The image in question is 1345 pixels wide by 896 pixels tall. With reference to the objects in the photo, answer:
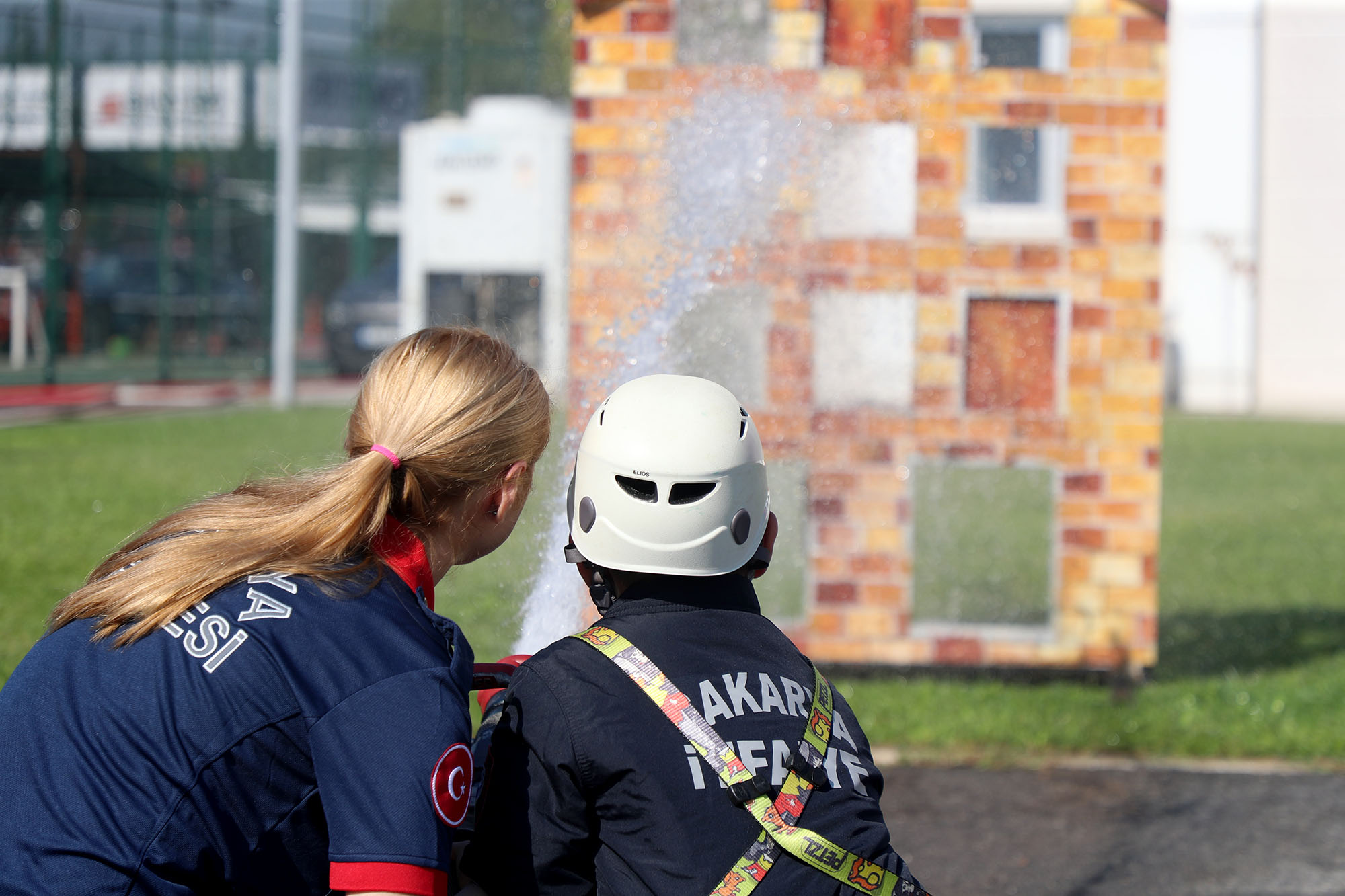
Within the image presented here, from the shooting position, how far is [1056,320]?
4.91 metres

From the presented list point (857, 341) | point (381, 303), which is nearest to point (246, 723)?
point (857, 341)

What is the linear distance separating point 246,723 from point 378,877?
0.81ft

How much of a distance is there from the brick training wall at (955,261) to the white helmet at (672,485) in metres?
2.73

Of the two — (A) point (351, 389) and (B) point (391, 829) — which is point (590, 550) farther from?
(A) point (351, 389)

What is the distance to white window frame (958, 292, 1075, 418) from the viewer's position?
16.0 ft

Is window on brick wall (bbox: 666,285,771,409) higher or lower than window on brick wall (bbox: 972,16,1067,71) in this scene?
lower

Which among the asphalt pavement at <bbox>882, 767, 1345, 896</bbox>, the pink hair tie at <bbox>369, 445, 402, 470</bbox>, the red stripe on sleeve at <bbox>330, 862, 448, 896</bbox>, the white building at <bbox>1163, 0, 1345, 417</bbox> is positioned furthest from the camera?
the white building at <bbox>1163, 0, 1345, 417</bbox>

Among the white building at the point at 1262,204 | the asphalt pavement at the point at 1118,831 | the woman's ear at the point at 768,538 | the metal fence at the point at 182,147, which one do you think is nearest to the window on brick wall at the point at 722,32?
the asphalt pavement at the point at 1118,831

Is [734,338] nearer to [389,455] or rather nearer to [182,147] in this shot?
[389,455]

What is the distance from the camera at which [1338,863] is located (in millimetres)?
3896

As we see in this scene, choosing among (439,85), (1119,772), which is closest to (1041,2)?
(1119,772)

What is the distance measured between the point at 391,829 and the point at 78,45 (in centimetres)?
1929

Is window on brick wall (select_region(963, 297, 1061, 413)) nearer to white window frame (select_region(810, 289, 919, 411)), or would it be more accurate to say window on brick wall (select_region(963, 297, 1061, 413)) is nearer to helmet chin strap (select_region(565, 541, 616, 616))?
white window frame (select_region(810, 289, 919, 411))

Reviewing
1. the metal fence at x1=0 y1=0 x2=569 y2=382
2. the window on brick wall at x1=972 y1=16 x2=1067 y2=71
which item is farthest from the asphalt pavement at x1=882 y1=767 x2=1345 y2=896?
the metal fence at x1=0 y1=0 x2=569 y2=382
